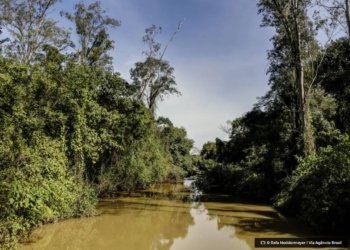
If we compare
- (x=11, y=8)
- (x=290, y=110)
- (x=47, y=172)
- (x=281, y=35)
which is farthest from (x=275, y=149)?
(x=11, y=8)

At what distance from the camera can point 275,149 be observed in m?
22.0

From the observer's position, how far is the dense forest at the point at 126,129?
31.6 ft

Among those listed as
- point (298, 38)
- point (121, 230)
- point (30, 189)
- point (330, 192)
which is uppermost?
point (298, 38)

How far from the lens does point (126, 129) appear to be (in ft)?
62.4

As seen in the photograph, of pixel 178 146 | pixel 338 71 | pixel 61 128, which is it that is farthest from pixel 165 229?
pixel 178 146

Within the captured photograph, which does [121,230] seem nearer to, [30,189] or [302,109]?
[30,189]

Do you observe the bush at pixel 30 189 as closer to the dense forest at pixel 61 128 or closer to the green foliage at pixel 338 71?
the dense forest at pixel 61 128

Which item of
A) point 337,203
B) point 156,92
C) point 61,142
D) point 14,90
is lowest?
point 337,203

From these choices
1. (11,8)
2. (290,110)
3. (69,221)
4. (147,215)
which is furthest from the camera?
(290,110)

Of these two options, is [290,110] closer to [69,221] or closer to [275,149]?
[275,149]

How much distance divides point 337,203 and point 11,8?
64.3ft

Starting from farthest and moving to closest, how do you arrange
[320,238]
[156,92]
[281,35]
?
1. [156,92]
2. [281,35]
3. [320,238]

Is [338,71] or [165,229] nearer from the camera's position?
[165,229]

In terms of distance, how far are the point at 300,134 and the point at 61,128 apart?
12.4 metres
